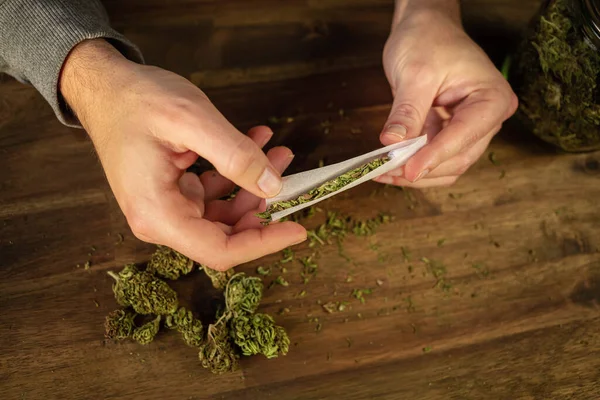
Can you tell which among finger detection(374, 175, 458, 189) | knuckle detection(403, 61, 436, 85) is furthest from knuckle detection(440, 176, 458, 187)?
knuckle detection(403, 61, 436, 85)

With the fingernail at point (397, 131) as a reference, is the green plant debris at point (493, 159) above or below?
below

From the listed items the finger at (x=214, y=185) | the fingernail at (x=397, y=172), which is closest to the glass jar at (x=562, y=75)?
the fingernail at (x=397, y=172)

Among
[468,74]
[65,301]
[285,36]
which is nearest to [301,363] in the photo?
[65,301]

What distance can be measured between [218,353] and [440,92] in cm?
141

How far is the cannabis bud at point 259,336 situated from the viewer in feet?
6.22

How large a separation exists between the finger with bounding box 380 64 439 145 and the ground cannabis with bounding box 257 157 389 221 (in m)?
0.21

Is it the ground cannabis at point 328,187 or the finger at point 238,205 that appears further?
the finger at point 238,205

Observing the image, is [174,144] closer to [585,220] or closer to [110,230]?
[110,230]

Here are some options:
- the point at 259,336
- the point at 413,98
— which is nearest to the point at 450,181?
the point at 413,98

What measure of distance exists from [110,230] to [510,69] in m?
2.00

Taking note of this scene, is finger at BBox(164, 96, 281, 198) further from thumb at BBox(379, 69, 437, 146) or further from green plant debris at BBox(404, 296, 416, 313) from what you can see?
green plant debris at BBox(404, 296, 416, 313)

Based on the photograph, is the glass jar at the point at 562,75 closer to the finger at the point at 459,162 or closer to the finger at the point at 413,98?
the finger at the point at 459,162

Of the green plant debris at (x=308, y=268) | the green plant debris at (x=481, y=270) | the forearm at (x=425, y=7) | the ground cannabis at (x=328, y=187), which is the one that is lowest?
the green plant debris at (x=481, y=270)

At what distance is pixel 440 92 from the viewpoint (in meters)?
2.18
